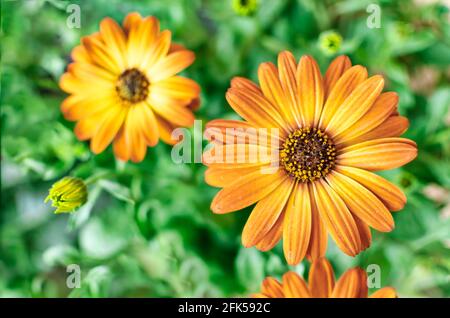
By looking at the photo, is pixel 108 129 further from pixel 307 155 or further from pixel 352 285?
pixel 352 285

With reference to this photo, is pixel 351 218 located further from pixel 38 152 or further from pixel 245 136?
pixel 38 152

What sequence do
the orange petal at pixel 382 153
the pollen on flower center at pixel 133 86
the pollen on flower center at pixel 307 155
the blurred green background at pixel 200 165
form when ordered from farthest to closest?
the blurred green background at pixel 200 165, the pollen on flower center at pixel 133 86, the pollen on flower center at pixel 307 155, the orange petal at pixel 382 153

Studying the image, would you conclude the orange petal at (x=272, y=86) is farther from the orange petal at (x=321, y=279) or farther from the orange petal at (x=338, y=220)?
the orange petal at (x=321, y=279)

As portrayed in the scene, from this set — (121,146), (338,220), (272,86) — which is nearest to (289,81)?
(272,86)

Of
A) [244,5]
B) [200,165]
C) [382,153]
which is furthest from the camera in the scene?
[200,165]

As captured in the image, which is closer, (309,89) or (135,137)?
(309,89)

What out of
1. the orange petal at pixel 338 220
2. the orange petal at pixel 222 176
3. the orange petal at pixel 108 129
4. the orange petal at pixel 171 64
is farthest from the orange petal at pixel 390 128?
the orange petal at pixel 108 129

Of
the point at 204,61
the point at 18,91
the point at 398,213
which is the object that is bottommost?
the point at 398,213
